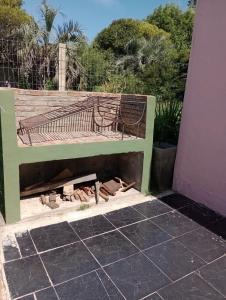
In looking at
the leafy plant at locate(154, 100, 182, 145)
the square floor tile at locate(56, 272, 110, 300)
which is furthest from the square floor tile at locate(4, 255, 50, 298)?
the leafy plant at locate(154, 100, 182, 145)

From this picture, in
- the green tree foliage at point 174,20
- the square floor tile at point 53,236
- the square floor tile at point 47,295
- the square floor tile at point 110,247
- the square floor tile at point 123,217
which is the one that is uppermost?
the green tree foliage at point 174,20

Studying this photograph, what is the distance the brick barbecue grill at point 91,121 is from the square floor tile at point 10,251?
1.49 m

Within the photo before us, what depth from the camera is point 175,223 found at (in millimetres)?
3656

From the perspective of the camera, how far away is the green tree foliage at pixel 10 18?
877 centimetres

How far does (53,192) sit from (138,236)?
1.64 metres

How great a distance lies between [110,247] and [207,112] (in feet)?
7.68

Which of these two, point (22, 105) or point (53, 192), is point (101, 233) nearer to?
point (53, 192)

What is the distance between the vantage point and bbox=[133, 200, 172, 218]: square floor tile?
12.8 ft

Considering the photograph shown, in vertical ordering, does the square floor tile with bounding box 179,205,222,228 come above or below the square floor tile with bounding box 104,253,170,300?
above

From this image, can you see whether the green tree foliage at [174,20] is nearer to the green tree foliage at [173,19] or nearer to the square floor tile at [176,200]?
the green tree foliage at [173,19]

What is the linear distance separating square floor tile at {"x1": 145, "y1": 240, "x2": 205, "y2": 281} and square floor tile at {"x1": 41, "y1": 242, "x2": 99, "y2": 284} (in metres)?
0.68

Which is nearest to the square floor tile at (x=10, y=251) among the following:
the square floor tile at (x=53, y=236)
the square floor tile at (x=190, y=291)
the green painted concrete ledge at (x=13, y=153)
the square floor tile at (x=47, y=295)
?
the square floor tile at (x=53, y=236)

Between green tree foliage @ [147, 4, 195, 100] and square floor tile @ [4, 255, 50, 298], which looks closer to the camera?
square floor tile @ [4, 255, 50, 298]

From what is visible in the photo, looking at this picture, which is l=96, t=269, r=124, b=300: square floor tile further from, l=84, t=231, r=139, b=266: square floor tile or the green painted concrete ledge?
the green painted concrete ledge
